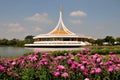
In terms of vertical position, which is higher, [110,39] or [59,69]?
[110,39]

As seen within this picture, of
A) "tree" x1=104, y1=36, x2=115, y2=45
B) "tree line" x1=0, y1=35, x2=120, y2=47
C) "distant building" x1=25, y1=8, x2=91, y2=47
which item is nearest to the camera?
"distant building" x1=25, y1=8, x2=91, y2=47

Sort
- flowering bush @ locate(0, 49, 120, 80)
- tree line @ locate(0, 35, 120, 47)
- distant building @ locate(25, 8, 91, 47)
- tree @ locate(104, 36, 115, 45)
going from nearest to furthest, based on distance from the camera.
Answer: flowering bush @ locate(0, 49, 120, 80)
distant building @ locate(25, 8, 91, 47)
tree line @ locate(0, 35, 120, 47)
tree @ locate(104, 36, 115, 45)

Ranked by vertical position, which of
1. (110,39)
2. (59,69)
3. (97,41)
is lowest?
(59,69)

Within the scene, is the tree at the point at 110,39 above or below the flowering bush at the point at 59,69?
above

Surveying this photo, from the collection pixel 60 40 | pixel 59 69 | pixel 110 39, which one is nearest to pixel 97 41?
pixel 110 39

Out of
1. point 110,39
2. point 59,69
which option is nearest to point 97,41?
point 110,39

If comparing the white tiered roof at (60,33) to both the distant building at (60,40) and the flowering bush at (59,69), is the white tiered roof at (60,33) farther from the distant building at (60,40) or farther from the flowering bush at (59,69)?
the flowering bush at (59,69)

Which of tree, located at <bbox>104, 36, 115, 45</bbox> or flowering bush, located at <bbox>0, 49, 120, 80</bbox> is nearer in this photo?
flowering bush, located at <bbox>0, 49, 120, 80</bbox>

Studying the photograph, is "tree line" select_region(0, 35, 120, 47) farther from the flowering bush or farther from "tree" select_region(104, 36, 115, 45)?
the flowering bush

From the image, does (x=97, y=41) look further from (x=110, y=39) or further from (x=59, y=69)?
(x=59, y=69)

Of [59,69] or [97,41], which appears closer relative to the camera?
[59,69]

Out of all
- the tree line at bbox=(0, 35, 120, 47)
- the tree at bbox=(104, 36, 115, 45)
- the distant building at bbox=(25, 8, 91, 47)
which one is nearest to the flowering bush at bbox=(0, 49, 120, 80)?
the distant building at bbox=(25, 8, 91, 47)

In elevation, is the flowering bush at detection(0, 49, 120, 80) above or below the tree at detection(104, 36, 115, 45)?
below

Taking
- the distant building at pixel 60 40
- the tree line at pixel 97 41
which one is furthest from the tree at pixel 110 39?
the distant building at pixel 60 40
